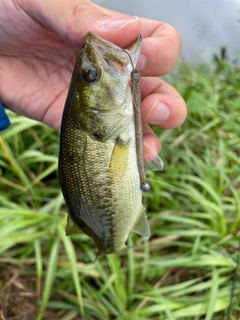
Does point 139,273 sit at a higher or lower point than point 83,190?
lower

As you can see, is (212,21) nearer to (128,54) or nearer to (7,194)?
(7,194)

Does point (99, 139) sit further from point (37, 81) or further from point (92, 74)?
point (37, 81)

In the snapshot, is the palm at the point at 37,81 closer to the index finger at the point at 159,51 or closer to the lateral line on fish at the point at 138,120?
the index finger at the point at 159,51

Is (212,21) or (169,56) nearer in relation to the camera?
(169,56)

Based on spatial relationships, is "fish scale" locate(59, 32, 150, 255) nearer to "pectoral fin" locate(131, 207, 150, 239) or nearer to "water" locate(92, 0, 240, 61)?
"pectoral fin" locate(131, 207, 150, 239)

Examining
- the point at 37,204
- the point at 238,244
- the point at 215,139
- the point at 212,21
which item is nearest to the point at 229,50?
the point at 212,21

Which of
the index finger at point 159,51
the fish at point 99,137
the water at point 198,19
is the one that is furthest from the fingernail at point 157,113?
the water at point 198,19

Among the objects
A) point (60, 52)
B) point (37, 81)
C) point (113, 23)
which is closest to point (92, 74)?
point (113, 23)
